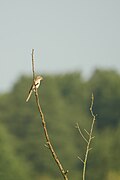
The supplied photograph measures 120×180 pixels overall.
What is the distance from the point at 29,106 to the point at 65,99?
512 inches

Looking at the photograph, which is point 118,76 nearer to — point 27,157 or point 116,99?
point 116,99

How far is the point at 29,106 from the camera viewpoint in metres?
94.8

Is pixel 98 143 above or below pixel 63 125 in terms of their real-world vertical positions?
above

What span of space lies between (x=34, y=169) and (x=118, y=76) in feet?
87.4

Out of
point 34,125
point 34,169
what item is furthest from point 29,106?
point 34,169

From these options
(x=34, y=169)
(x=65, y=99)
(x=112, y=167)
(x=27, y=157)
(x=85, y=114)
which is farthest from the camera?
(x=65, y=99)

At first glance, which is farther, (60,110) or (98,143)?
(60,110)

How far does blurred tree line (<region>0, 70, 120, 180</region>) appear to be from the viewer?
73.2 meters

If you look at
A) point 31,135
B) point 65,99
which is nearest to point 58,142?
point 31,135

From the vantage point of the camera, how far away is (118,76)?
10244 cm

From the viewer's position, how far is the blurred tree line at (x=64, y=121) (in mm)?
73250

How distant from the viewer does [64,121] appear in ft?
320

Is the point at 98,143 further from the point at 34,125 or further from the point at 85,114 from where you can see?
the point at 85,114

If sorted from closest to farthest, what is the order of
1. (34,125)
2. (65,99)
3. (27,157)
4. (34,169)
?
(34,169) → (27,157) → (34,125) → (65,99)
